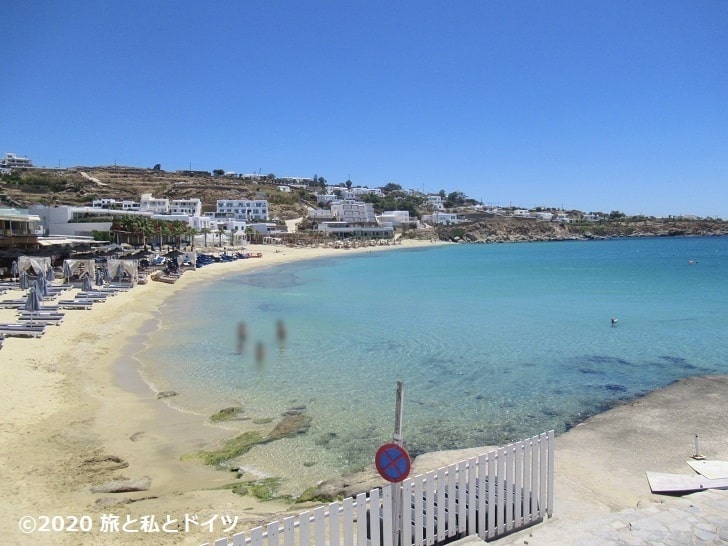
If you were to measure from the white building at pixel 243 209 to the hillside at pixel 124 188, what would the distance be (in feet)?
19.3

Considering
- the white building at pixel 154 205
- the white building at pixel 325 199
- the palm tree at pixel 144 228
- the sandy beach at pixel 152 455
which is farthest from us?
the white building at pixel 325 199

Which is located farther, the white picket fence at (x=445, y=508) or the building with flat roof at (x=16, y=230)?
the building with flat roof at (x=16, y=230)

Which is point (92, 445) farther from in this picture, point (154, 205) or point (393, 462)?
point (154, 205)

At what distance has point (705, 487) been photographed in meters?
7.72

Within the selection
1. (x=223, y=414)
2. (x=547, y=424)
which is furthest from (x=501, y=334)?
(x=223, y=414)

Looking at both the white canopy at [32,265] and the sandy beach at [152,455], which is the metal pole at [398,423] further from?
the white canopy at [32,265]

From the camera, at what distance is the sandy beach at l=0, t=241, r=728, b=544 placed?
24.0 feet

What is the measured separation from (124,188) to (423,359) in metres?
134

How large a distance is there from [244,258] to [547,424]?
66188 millimetres

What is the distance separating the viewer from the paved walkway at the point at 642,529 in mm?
5789

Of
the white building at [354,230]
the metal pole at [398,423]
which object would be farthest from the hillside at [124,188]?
the metal pole at [398,423]

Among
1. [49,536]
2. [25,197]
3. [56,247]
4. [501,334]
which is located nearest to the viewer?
[49,536]

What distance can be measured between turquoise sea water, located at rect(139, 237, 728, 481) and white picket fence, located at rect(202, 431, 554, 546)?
3979mm

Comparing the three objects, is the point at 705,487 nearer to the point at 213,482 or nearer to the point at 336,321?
the point at 213,482
